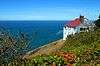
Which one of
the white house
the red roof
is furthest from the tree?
the red roof

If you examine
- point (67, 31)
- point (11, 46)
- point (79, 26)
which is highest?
point (11, 46)

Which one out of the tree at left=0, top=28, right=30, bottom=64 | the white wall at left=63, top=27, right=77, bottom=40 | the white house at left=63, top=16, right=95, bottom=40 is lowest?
the white wall at left=63, top=27, right=77, bottom=40

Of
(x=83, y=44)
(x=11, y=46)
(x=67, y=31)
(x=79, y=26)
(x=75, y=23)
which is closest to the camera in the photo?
(x=11, y=46)

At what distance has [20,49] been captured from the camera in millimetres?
21719

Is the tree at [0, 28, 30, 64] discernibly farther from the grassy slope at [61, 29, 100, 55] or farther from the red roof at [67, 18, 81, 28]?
the red roof at [67, 18, 81, 28]

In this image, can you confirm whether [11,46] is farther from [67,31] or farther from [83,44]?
[67,31]

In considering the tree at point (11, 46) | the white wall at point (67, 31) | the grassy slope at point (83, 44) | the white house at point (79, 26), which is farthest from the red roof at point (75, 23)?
the tree at point (11, 46)

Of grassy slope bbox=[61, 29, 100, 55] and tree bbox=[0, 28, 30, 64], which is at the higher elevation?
tree bbox=[0, 28, 30, 64]

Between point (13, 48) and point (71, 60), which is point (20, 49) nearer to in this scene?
point (13, 48)

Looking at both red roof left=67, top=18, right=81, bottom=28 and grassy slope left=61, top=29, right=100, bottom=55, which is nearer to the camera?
grassy slope left=61, top=29, right=100, bottom=55

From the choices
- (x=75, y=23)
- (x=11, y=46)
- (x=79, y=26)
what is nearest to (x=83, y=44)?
(x=11, y=46)

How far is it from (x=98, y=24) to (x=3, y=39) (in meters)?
39.7

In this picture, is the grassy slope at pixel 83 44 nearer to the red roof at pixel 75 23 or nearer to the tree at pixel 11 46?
the tree at pixel 11 46

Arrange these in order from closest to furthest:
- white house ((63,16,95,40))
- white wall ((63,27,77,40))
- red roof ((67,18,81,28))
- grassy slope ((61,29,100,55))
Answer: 1. grassy slope ((61,29,100,55))
2. white house ((63,16,95,40))
3. red roof ((67,18,81,28))
4. white wall ((63,27,77,40))
